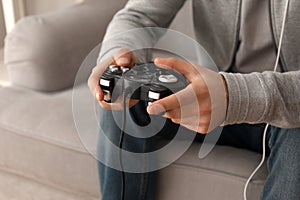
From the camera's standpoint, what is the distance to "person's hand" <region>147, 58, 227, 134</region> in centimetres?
54

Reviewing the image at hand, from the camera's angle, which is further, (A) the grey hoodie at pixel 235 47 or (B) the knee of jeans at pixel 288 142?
(B) the knee of jeans at pixel 288 142

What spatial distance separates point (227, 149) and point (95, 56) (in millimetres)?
307

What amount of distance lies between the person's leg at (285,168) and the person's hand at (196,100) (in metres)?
0.18

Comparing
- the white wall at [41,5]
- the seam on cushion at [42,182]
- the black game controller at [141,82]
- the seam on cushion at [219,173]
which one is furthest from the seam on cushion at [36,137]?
the white wall at [41,5]

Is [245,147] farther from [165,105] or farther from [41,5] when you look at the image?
[41,5]

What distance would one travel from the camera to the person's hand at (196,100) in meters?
0.54

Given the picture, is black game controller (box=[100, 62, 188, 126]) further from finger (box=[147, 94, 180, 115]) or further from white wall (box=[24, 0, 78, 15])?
white wall (box=[24, 0, 78, 15])

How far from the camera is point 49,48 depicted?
3.48 ft

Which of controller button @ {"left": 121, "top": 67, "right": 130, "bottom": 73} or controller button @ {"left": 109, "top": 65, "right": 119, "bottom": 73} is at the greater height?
controller button @ {"left": 121, "top": 67, "right": 130, "bottom": 73}

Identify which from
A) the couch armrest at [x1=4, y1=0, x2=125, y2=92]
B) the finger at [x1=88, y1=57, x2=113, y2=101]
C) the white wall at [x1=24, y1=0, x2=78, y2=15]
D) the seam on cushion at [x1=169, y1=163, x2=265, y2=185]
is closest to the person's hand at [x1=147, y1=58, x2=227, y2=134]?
the finger at [x1=88, y1=57, x2=113, y2=101]

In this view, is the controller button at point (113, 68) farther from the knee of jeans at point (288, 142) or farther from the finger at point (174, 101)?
the knee of jeans at point (288, 142)

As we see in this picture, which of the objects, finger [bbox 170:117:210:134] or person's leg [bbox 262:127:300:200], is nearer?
finger [bbox 170:117:210:134]

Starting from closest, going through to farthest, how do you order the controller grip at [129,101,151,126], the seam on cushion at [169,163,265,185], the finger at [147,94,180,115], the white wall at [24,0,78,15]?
the finger at [147,94,180,115], the controller grip at [129,101,151,126], the seam on cushion at [169,163,265,185], the white wall at [24,0,78,15]

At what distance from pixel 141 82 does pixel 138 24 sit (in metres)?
0.33
